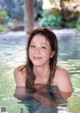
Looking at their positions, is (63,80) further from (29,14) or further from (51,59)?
(29,14)

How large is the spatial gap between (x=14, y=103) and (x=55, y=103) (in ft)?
1.54

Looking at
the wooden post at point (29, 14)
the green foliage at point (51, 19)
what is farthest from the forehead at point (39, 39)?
the green foliage at point (51, 19)

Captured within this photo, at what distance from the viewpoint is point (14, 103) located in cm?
377

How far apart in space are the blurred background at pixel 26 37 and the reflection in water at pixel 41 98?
0.09 m

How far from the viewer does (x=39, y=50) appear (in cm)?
351

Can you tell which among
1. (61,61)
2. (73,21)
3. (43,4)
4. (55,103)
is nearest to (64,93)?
(55,103)

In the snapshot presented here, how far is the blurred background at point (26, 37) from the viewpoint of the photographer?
4.29 m

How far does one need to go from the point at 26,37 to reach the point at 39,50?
8.48 metres

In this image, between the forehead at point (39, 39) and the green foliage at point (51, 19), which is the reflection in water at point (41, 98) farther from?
the green foliage at point (51, 19)

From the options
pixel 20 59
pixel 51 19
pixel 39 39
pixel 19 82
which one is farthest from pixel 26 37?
pixel 39 39

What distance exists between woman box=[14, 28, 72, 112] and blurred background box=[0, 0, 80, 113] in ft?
0.72

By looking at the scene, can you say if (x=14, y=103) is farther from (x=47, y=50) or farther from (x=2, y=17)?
(x=2, y=17)

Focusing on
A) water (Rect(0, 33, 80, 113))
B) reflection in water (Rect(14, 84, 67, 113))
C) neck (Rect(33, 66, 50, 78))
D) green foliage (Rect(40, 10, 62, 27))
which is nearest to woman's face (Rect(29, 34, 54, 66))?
neck (Rect(33, 66, 50, 78))

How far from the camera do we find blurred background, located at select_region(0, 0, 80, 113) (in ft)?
14.1
